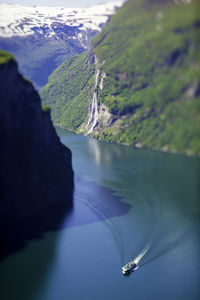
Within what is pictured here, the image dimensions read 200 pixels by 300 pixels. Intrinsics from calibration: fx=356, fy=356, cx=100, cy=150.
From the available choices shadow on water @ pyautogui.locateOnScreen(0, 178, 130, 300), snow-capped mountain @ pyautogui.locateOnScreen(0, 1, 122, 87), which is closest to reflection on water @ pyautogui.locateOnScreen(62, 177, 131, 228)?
shadow on water @ pyautogui.locateOnScreen(0, 178, 130, 300)

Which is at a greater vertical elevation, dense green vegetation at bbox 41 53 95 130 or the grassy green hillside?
the grassy green hillside

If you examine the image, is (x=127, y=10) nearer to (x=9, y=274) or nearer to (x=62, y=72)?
(x=9, y=274)

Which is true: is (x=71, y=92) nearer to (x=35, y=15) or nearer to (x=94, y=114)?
(x=94, y=114)

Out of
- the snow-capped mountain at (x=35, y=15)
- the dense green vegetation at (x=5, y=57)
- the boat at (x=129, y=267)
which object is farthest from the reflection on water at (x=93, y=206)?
the snow-capped mountain at (x=35, y=15)

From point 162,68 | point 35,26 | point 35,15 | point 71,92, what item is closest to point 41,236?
point 162,68

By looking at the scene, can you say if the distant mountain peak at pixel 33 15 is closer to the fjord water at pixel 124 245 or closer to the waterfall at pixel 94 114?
the fjord water at pixel 124 245

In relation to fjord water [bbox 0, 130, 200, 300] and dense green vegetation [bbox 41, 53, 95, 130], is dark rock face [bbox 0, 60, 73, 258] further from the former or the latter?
dense green vegetation [bbox 41, 53, 95, 130]

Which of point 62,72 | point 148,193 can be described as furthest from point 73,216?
point 62,72
